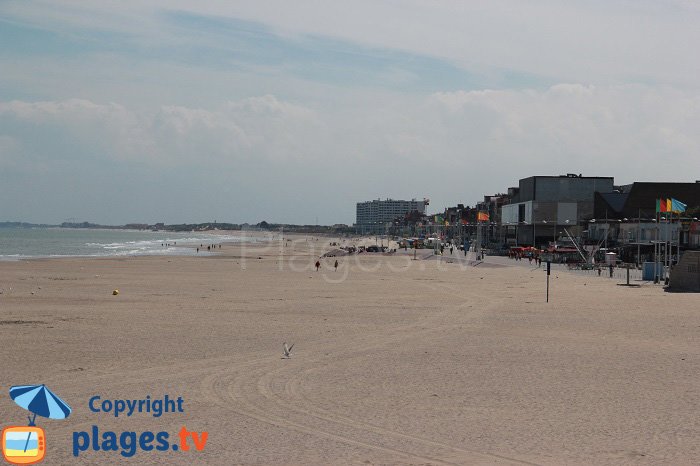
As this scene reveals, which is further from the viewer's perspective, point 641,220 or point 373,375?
point 641,220

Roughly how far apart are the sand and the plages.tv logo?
22 cm

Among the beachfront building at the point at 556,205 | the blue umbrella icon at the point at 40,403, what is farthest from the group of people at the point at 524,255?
the blue umbrella icon at the point at 40,403

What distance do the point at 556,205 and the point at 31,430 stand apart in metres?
111

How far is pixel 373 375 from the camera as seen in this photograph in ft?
50.8

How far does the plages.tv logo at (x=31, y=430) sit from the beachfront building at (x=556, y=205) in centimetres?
10583

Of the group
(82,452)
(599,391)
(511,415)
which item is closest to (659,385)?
(599,391)

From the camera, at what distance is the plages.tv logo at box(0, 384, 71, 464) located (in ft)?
32.0

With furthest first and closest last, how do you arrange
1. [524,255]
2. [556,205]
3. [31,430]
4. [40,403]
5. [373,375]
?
[556,205], [524,255], [373,375], [40,403], [31,430]

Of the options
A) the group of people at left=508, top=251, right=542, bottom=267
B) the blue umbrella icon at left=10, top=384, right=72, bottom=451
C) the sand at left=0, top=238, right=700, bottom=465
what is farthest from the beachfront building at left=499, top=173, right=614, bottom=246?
the blue umbrella icon at left=10, top=384, right=72, bottom=451

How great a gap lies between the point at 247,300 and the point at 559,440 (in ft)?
73.6

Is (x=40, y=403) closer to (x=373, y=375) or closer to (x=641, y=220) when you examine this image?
(x=373, y=375)

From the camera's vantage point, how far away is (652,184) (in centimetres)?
10194

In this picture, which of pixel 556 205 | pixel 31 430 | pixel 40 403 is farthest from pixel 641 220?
pixel 31 430

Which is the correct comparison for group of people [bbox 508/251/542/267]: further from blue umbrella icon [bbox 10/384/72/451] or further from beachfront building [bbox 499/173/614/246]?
blue umbrella icon [bbox 10/384/72/451]
